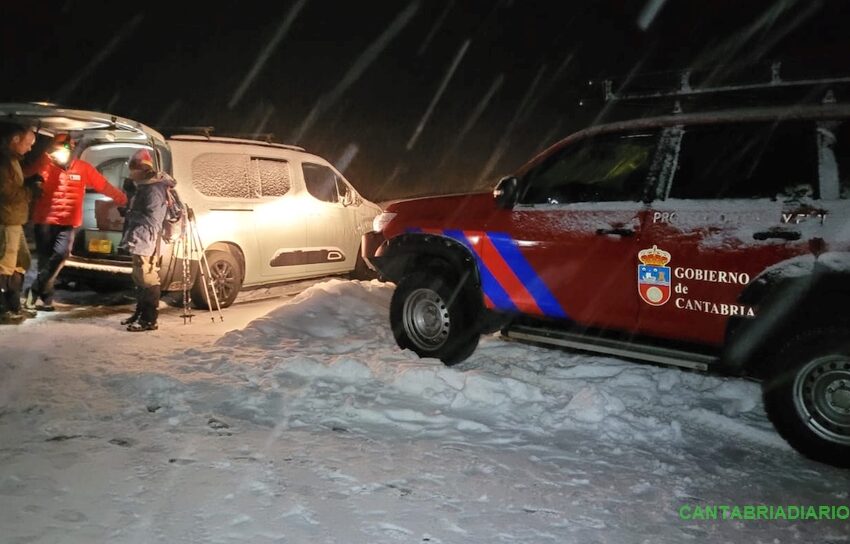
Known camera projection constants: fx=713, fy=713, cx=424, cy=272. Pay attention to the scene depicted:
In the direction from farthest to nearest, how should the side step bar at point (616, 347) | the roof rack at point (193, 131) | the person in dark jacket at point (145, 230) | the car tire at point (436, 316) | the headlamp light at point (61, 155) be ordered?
1. the roof rack at point (193, 131)
2. the headlamp light at point (61, 155)
3. the person in dark jacket at point (145, 230)
4. the car tire at point (436, 316)
5. the side step bar at point (616, 347)

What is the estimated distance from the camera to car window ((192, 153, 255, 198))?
7.79 meters

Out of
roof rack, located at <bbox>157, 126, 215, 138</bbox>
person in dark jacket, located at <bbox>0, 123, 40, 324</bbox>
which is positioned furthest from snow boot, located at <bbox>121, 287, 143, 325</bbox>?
roof rack, located at <bbox>157, 126, 215, 138</bbox>

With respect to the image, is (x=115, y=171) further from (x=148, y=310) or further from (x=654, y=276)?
(x=654, y=276)

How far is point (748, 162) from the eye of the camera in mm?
4414

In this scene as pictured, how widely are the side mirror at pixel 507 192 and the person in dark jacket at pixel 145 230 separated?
11.2 ft

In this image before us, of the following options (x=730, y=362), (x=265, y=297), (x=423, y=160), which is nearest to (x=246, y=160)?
(x=265, y=297)

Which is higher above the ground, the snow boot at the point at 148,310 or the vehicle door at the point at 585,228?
the vehicle door at the point at 585,228

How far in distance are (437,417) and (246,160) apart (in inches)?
193

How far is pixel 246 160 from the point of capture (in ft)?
27.5

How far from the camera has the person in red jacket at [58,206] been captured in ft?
24.2

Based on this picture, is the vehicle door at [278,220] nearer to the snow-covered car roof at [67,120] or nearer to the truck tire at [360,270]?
the truck tire at [360,270]

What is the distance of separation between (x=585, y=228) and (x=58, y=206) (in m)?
5.56

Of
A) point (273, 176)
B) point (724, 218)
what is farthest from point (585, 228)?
point (273, 176)

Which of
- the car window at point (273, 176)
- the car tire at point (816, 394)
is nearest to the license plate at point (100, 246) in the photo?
the car window at point (273, 176)
